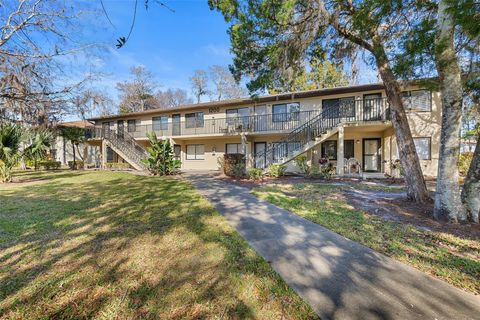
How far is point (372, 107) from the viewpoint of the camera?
512 inches

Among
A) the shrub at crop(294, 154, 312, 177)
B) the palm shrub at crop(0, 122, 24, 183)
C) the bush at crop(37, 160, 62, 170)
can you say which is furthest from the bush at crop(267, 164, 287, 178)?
the bush at crop(37, 160, 62, 170)

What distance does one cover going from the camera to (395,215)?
554cm

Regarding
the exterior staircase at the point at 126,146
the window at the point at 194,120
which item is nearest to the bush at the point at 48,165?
the exterior staircase at the point at 126,146

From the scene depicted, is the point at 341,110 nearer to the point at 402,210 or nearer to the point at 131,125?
the point at 402,210

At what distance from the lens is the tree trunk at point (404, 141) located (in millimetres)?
6637

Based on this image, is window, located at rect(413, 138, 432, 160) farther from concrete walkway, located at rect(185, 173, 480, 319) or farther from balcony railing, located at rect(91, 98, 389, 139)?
concrete walkway, located at rect(185, 173, 480, 319)

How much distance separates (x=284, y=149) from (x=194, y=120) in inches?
361

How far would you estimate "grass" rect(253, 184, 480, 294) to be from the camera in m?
2.97

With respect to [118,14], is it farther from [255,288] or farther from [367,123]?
[367,123]

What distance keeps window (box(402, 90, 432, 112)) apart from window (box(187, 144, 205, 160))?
15.3 m

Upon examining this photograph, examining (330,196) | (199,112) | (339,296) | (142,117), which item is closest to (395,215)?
(330,196)

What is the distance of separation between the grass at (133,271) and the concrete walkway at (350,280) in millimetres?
269

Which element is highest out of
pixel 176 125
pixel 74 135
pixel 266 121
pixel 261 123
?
pixel 176 125

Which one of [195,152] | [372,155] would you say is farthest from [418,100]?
[195,152]
